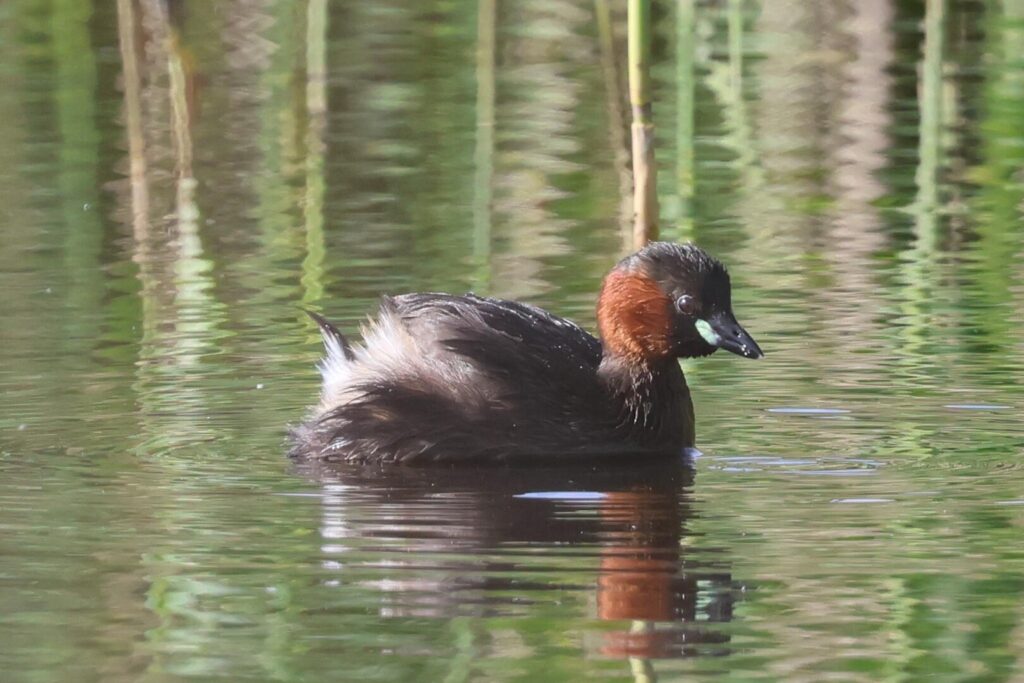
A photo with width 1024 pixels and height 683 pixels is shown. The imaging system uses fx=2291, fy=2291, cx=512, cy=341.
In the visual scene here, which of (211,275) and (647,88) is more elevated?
(647,88)

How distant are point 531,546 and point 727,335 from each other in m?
1.71

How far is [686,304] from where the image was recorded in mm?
7383

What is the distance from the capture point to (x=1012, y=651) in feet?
15.9

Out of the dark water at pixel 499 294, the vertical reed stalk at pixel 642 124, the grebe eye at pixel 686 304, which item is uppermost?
the vertical reed stalk at pixel 642 124

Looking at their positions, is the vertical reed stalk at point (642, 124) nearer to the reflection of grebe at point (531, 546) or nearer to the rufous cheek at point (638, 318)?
the rufous cheek at point (638, 318)

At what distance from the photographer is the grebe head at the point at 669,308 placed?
7.36 metres

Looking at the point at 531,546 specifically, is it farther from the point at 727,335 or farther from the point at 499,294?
the point at 499,294

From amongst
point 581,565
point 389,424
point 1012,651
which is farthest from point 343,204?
point 1012,651

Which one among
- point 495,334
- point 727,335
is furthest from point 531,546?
point 727,335

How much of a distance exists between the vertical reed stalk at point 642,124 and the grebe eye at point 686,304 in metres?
1.34

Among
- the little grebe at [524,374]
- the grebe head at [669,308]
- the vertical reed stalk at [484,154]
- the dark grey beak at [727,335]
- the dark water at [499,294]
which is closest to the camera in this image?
the dark water at [499,294]

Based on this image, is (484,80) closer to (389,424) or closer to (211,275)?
(211,275)

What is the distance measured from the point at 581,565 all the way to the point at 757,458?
1456mm

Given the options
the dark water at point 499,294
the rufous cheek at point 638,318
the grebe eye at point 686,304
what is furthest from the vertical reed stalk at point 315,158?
the grebe eye at point 686,304
